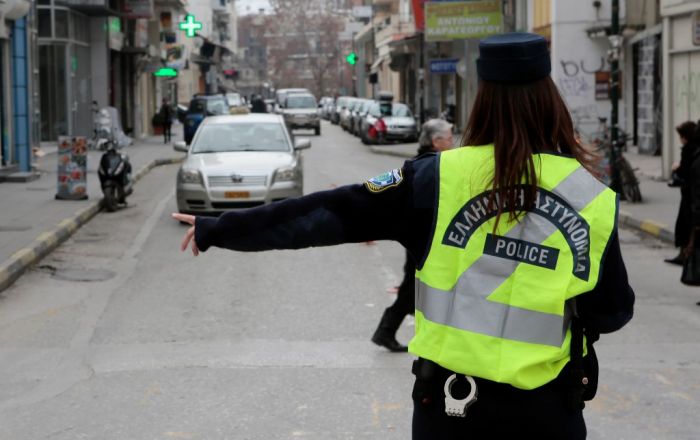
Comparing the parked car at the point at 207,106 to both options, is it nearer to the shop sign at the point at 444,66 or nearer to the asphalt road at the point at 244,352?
the shop sign at the point at 444,66

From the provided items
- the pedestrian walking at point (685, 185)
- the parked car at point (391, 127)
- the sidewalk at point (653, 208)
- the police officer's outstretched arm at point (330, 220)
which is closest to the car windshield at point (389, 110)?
the parked car at point (391, 127)

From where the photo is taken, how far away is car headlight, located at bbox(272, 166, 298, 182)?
1739cm

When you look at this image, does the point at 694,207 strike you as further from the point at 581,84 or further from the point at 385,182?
the point at 581,84

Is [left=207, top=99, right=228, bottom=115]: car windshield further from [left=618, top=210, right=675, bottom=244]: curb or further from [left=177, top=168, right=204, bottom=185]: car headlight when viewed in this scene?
[left=618, top=210, right=675, bottom=244]: curb

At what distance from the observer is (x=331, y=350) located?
8.55 meters

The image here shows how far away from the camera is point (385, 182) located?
3.01 metres

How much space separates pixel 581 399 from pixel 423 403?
1.25 ft

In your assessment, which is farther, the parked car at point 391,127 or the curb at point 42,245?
the parked car at point 391,127

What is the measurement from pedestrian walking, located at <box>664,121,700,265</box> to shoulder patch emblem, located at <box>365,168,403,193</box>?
8328mm

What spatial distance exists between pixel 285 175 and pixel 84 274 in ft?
16.8

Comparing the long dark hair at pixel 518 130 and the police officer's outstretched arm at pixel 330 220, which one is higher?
the long dark hair at pixel 518 130

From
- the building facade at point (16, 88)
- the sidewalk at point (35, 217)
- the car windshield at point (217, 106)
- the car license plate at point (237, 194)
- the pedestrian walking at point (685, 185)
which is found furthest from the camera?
the car windshield at point (217, 106)

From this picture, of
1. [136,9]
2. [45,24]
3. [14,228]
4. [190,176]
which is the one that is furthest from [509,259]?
[136,9]

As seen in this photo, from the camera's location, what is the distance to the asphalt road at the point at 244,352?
258 inches
